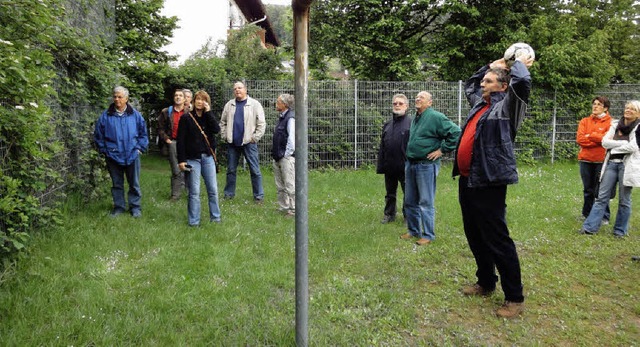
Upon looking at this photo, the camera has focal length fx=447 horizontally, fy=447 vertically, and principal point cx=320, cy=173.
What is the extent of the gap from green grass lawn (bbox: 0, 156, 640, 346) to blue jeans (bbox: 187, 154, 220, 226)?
0.22 metres

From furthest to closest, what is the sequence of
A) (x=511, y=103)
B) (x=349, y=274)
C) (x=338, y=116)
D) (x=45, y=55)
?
1. (x=338, y=116)
2. (x=349, y=274)
3. (x=45, y=55)
4. (x=511, y=103)

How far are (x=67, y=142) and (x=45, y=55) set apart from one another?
2.58m

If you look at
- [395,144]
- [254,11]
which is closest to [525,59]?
[395,144]

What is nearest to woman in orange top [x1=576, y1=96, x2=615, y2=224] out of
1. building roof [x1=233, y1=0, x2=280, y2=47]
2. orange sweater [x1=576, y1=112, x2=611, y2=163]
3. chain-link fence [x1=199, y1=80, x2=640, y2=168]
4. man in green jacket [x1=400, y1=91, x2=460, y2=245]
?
orange sweater [x1=576, y1=112, x2=611, y2=163]

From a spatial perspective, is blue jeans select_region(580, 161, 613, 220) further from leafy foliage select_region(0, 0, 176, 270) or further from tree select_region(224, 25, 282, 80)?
tree select_region(224, 25, 282, 80)

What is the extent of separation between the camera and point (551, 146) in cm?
1432

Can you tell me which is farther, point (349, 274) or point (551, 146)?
point (551, 146)

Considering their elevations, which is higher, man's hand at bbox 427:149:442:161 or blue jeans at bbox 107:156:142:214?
man's hand at bbox 427:149:442:161

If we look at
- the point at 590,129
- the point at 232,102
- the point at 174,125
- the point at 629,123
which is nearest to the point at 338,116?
the point at 232,102

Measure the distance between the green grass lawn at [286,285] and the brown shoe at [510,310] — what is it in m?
0.07

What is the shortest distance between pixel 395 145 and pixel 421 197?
1.04 m

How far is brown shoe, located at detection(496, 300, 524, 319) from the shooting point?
374cm

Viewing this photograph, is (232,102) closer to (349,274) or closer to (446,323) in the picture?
(349,274)

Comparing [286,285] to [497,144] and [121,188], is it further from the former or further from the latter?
[121,188]
